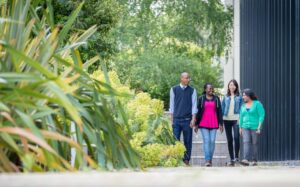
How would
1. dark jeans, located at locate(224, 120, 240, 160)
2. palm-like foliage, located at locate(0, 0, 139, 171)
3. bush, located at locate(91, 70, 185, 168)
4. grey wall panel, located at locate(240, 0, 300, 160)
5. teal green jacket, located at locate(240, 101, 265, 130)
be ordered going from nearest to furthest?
palm-like foliage, located at locate(0, 0, 139, 171) < bush, located at locate(91, 70, 185, 168) < teal green jacket, located at locate(240, 101, 265, 130) < grey wall panel, located at locate(240, 0, 300, 160) < dark jeans, located at locate(224, 120, 240, 160)

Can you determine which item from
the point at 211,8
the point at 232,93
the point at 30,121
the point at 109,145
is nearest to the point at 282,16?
the point at 232,93

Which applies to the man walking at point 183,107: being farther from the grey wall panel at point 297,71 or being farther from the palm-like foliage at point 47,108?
the palm-like foliage at point 47,108

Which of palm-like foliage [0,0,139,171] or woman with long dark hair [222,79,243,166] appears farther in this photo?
woman with long dark hair [222,79,243,166]

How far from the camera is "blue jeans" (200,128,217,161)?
49.4 feet

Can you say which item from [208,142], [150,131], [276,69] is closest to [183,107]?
[208,142]

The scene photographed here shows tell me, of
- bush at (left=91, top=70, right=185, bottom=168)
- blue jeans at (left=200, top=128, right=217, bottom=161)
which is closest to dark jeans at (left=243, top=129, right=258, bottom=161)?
blue jeans at (left=200, top=128, right=217, bottom=161)

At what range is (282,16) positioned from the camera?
1499 centimetres

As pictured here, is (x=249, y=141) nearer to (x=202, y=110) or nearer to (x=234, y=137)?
(x=202, y=110)

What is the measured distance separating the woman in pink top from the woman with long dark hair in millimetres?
344

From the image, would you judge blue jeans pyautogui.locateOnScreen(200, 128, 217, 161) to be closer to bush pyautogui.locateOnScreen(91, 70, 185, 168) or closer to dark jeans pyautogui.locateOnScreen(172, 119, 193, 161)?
dark jeans pyautogui.locateOnScreen(172, 119, 193, 161)

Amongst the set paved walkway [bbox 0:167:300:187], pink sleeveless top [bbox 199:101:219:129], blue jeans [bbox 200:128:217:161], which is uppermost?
paved walkway [bbox 0:167:300:187]

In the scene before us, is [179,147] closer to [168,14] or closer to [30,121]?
[30,121]

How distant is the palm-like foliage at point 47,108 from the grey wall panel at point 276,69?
29.6ft

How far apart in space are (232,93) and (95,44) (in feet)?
12.6
